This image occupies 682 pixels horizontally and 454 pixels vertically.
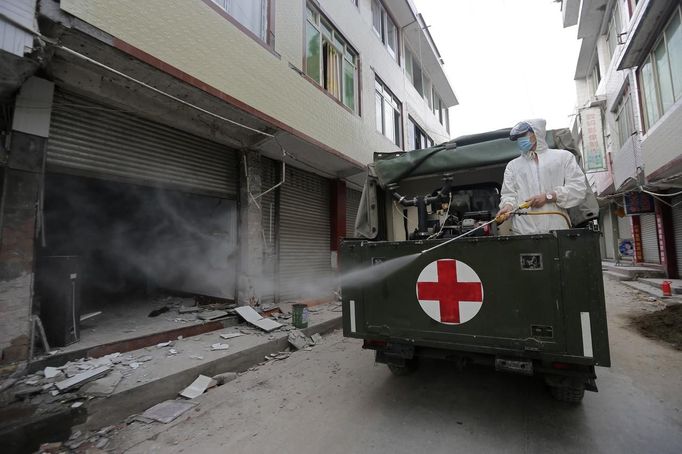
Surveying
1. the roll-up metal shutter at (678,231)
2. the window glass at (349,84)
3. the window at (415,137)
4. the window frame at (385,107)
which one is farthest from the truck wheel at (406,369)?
the roll-up metal shutter at (678,231)

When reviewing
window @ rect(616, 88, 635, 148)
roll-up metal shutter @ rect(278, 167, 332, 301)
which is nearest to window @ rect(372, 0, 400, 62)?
roll-up metal shutter @ rect(278, 167, 332, 301)

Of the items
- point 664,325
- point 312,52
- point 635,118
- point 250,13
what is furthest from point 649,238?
point 250,13

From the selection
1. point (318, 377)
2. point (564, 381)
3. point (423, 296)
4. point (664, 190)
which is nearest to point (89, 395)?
point (318, 377)

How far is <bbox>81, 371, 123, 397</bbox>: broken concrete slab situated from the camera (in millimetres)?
3256

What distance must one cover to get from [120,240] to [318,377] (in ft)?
21.0

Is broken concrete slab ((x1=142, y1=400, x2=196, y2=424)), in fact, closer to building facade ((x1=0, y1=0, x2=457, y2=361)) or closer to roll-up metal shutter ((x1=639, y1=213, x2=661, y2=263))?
building facade ((x1=0, y1=0, x2=457, y2=361))

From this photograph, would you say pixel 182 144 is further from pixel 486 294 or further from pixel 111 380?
pixel 486 294

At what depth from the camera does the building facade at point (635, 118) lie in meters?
8.62

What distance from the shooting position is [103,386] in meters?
3.39

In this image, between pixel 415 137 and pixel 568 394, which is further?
pixel 415 137

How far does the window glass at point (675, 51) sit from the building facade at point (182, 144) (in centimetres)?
776

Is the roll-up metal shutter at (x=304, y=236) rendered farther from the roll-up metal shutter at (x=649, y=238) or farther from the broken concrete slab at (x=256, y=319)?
the roll-up metal shutter at (x=649, y=238)

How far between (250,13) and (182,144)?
2883 mm

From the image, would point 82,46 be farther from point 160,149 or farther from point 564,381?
point 564,381
